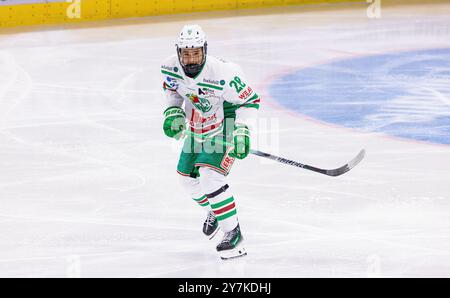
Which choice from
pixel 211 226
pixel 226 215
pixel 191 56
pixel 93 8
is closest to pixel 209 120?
pixel 191 56

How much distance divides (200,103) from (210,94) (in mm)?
101

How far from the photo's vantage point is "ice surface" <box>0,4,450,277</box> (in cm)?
516

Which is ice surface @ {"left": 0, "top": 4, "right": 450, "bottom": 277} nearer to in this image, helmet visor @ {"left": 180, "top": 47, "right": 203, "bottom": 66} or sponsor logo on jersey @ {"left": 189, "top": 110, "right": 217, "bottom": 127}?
sponsor logo on jersey @ {"left": 189, "top": 110, "right": 217, "bottom": 127}

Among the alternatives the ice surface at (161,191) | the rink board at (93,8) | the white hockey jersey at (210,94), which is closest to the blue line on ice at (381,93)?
the ice surface at (161,191)

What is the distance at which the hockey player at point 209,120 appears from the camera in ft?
16.4

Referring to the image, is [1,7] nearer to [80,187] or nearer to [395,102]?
[395,102]

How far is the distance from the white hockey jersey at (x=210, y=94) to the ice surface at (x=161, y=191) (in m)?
0.70

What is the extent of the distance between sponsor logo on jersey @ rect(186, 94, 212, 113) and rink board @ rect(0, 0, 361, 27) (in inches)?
312

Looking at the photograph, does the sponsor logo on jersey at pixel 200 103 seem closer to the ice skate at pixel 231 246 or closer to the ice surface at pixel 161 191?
the ice skate at pixel 231 246

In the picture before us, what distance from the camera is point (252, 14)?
13789mm

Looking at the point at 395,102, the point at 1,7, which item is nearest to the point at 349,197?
the point at 395,102

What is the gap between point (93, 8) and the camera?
13180 millimetres

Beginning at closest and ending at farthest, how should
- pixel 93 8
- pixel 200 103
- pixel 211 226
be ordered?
pixel 200 103, pixel 211 226, pixel 93 8

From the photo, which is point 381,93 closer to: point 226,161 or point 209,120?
point 209,120
